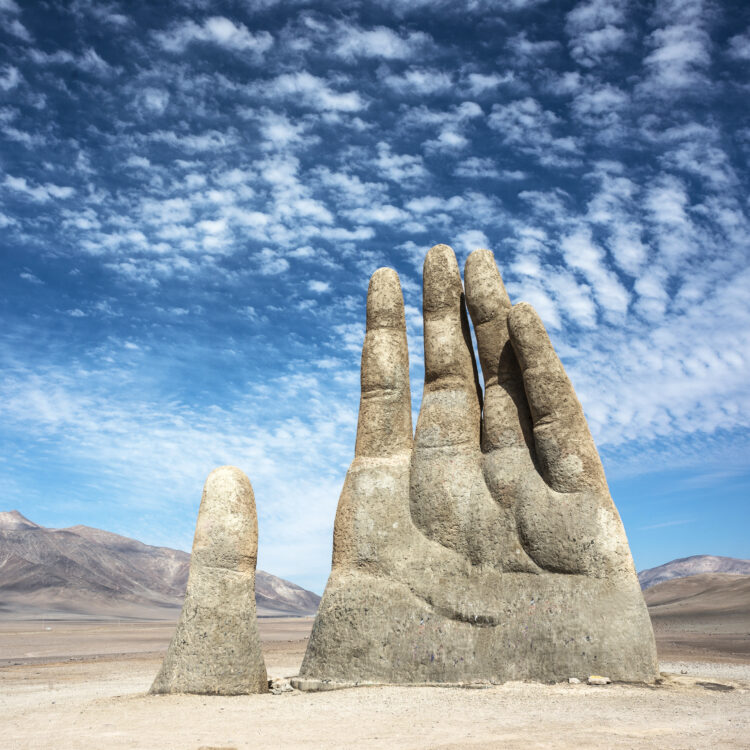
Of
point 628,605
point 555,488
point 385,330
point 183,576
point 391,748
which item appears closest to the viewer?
point 391,748

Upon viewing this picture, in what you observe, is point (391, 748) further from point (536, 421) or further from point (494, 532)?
point (536, 421)

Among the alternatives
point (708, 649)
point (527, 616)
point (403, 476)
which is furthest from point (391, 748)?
point (708, 649)

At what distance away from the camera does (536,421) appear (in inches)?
515

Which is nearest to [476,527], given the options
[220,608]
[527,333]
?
[527,333]

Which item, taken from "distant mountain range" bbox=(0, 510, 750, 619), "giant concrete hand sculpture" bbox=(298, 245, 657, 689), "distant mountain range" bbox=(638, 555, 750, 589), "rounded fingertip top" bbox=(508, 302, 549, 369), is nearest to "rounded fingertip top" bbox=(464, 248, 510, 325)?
"giant concrete hand sculpture" bbox=(298, 245, 657, 689)

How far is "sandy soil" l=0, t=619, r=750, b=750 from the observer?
797cm

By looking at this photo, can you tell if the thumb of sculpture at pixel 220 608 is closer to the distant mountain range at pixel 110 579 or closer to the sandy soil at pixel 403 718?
the sandy soil at pixel 403 718

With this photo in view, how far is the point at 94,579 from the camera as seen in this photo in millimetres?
109062

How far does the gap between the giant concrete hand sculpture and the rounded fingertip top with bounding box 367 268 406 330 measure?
0.14ft

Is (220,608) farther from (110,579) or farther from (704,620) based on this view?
(110,579)

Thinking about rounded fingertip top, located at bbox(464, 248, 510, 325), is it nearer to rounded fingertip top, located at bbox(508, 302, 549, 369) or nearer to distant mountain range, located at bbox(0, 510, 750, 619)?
rounded fingertip top, located at bbox(508, 302, 549, 369)

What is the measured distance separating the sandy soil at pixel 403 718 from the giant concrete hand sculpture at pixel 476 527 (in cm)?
74

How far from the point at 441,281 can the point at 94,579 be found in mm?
107373

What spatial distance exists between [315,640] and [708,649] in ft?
50.4
